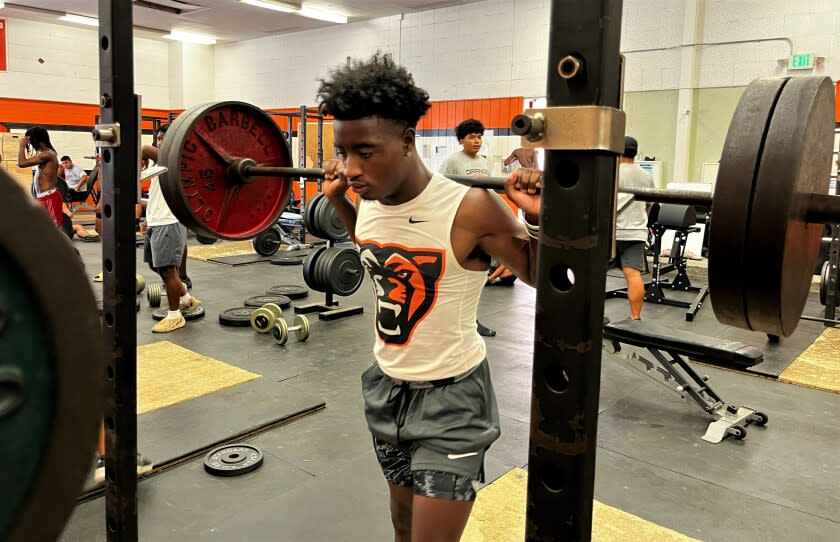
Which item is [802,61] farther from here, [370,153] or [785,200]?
[785,200]

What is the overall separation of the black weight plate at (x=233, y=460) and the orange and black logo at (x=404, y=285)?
54.1 inches

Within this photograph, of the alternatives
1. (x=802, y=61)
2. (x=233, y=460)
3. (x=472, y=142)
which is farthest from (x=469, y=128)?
(x=802, y=61)

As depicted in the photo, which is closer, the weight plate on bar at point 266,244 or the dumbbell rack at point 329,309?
the dumbbell rack at point 329,309

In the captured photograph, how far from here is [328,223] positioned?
4879 millimetres

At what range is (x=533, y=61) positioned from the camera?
8.72 m

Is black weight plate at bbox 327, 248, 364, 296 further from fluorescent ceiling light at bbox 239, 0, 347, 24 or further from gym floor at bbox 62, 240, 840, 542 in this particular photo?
fluorescent ceiling light at bbox 239, 0, 347, 24

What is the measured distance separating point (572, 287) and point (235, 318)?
14.2 ft

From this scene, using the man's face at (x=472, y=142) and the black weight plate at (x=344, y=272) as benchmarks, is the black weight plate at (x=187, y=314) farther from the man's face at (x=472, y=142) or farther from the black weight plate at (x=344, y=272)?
the man's face at (x=472, y=142)

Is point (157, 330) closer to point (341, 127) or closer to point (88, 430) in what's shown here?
point (341, 127)

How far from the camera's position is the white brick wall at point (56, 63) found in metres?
11.6

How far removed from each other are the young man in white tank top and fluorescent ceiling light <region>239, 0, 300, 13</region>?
879 centimetres

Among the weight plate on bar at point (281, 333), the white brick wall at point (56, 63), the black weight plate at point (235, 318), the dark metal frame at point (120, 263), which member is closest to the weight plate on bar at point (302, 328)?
the weight plate on bar at point (281, 333)

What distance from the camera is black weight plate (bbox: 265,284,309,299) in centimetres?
579

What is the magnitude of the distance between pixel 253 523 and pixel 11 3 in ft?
36.3
